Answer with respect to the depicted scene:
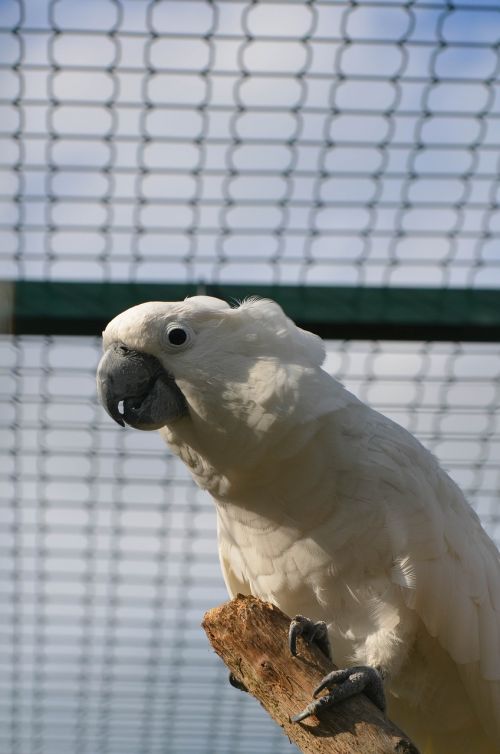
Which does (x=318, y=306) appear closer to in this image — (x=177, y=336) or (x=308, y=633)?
(x=177, y=336)

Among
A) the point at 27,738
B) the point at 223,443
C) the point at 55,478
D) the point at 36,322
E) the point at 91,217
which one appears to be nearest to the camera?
the point at 223,443

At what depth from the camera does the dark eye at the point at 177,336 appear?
2.22m

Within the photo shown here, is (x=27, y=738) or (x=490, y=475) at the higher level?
(x=490, y=475)

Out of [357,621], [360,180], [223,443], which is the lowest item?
[357,621]

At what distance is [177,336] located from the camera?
87.7 inches

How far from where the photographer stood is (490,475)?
457 cm

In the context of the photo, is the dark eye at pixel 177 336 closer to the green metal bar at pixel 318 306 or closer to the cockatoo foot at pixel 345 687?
the cockatoo foot at pixel 345 687

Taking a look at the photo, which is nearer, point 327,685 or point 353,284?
point 327,685

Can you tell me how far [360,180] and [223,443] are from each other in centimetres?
181

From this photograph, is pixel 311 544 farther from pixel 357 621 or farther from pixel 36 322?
pixel 36 322

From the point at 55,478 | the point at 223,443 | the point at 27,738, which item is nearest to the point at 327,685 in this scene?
the point at 223,443

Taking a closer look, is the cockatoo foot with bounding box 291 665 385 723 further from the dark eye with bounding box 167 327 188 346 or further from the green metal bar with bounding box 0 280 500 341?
the green metal bar with bounding box 0 280 500 341

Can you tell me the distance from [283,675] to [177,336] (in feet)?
2.57

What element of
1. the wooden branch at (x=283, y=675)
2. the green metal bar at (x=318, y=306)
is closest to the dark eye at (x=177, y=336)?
the wooden branch at (x=283, y=675)
